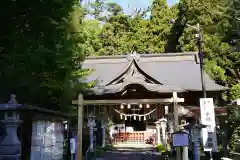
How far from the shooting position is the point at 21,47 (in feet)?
24.9

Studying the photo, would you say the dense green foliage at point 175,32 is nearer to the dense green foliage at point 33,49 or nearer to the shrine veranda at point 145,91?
the shrine veranda at point 145,91

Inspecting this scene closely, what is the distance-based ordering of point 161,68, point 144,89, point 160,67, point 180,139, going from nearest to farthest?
point 180,139, point 144,89, point 161,68, point 160,67

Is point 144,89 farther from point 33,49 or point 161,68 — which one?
point 33,49

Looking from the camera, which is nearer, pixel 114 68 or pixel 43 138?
pixel 43 138

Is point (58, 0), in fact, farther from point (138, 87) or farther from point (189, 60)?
point (189, 60)

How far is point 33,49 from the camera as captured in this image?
7590 mm

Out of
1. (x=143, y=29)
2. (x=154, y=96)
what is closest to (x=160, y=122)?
(x=154, y=96)

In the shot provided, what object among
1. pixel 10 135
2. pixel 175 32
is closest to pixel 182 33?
pixel 175 32

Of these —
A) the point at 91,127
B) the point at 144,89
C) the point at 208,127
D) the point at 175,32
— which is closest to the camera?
the point at 208,127

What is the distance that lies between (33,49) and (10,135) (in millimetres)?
2617

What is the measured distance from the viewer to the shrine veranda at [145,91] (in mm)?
15508

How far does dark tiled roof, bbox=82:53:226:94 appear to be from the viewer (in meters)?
19.1

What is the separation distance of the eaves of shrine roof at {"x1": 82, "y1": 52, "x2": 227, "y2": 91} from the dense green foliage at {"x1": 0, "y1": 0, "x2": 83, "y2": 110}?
10.8 metres

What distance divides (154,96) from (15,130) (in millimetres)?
12213
